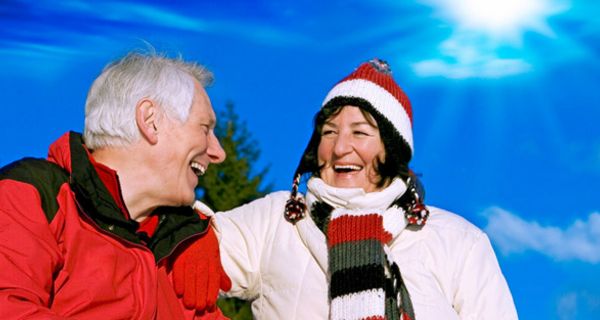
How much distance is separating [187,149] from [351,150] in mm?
834

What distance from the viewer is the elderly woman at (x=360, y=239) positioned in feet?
11.1

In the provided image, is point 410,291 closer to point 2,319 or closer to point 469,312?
point 469,312

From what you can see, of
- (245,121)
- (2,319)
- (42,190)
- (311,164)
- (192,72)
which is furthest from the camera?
(245,121)

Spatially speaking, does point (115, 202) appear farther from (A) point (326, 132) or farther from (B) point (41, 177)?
(A) point (326, 132)

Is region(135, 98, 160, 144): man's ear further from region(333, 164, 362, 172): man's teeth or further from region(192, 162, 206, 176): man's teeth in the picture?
region(333, 164, 362, 172): man's teeth

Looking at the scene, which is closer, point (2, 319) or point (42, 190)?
point (2, 319)

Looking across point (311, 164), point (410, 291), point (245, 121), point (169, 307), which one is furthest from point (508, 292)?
point (245, 121)

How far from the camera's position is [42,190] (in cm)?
258

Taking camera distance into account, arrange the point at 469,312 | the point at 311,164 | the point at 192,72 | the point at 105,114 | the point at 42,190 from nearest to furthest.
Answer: the point at 42,190
the point at 105,114
the point at 192,72
the point at 469,312
the point at 311,164

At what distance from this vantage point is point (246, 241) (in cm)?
350

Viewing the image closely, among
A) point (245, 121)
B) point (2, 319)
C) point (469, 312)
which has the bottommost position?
point (2, 319)

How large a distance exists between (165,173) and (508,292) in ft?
4.98

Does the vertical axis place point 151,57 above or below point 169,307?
above

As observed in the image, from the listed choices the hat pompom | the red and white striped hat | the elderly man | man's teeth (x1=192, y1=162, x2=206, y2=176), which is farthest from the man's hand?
the hat pompom
